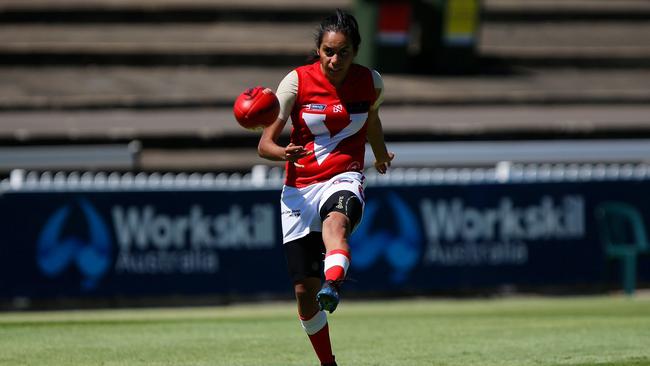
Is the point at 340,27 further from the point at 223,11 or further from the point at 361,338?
the point at 223,11

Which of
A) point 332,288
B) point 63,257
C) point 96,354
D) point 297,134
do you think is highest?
point 297,134

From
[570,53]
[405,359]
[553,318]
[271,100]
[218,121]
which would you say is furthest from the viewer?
[570,53]

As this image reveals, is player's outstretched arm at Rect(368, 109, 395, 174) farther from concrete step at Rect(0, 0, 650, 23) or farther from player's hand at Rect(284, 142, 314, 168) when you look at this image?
concrete step at Rect(0, 0, 650, 23)

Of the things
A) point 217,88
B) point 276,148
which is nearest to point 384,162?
point 276,148

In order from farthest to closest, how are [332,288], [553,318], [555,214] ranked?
[555,214], [553,318], [332,288]

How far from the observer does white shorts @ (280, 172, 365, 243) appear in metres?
7.48

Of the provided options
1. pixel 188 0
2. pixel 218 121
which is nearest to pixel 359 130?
pixel 218 121

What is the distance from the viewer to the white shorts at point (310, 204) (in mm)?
7480

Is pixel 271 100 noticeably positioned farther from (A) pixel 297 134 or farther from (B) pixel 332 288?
(B) pixel 332 288

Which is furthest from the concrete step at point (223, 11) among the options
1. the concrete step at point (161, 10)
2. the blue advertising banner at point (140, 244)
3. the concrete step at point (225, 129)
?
the blue advertising banner at point (140, 244)

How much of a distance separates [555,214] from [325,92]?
11.3 metres

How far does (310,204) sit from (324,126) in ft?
1.61

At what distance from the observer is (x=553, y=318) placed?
42.5 ft

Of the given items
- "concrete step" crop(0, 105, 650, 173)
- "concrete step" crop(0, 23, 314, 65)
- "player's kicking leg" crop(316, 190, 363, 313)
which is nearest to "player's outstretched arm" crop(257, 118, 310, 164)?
"player's kicking leg" crop(316, 190, 363, 313)
